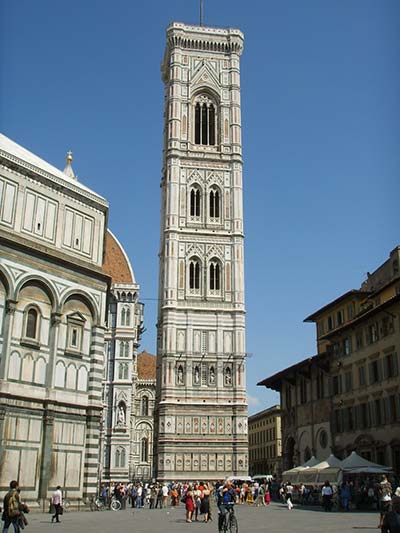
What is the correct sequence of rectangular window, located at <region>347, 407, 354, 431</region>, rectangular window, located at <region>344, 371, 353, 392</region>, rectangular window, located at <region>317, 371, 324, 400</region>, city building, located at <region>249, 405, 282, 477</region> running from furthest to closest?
city building, located at <region>249, 405, 282, 477</region>, rectangular window, located at <region>317, 371, 324, 400</region>, rectangular window, located at <region>344, 371, 353, 392</region>, rectangular window, located at <region>347, 407, 354, 431</region>

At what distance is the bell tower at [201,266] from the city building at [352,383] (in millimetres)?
9018

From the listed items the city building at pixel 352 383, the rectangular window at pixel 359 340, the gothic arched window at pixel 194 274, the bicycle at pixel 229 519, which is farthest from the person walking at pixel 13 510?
the gothic arched window at pixel 194 274

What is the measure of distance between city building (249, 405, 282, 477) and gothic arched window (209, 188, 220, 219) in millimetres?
28725

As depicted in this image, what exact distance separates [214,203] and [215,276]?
6625mm

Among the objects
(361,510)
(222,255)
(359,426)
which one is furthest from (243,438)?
(361,510)

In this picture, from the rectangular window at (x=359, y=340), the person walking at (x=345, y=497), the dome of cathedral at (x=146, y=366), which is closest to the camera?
the person walking at (x=345, y=497)

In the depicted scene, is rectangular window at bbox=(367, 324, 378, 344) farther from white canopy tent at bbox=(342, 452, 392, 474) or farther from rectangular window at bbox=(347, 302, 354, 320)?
white canopy tent at bbox=(342, 452, 392, 474)

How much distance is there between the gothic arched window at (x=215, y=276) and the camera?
54562mm

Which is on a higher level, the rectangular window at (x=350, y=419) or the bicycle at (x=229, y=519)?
the rectangular window at (x=350, y=419)

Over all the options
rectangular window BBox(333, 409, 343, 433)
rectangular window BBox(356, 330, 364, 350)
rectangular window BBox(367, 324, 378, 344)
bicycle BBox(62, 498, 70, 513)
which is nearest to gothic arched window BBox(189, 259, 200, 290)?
rectangular window BBox(333, 409, 343, 433)

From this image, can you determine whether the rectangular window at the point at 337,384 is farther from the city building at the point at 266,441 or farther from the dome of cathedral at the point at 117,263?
the city building at the point at 266,441

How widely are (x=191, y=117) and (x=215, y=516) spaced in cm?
4122

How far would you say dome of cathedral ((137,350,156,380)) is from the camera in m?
79.4

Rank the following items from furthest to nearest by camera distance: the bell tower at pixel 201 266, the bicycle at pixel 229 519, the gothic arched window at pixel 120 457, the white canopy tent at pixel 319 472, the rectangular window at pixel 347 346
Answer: the gothic arched window at pixel 120 457, the bell tower at pixel 201 266, the rectangular window at pixel 347 346, the white canopy tent at pixel 319 472, the bicycle at pixel 229 519
